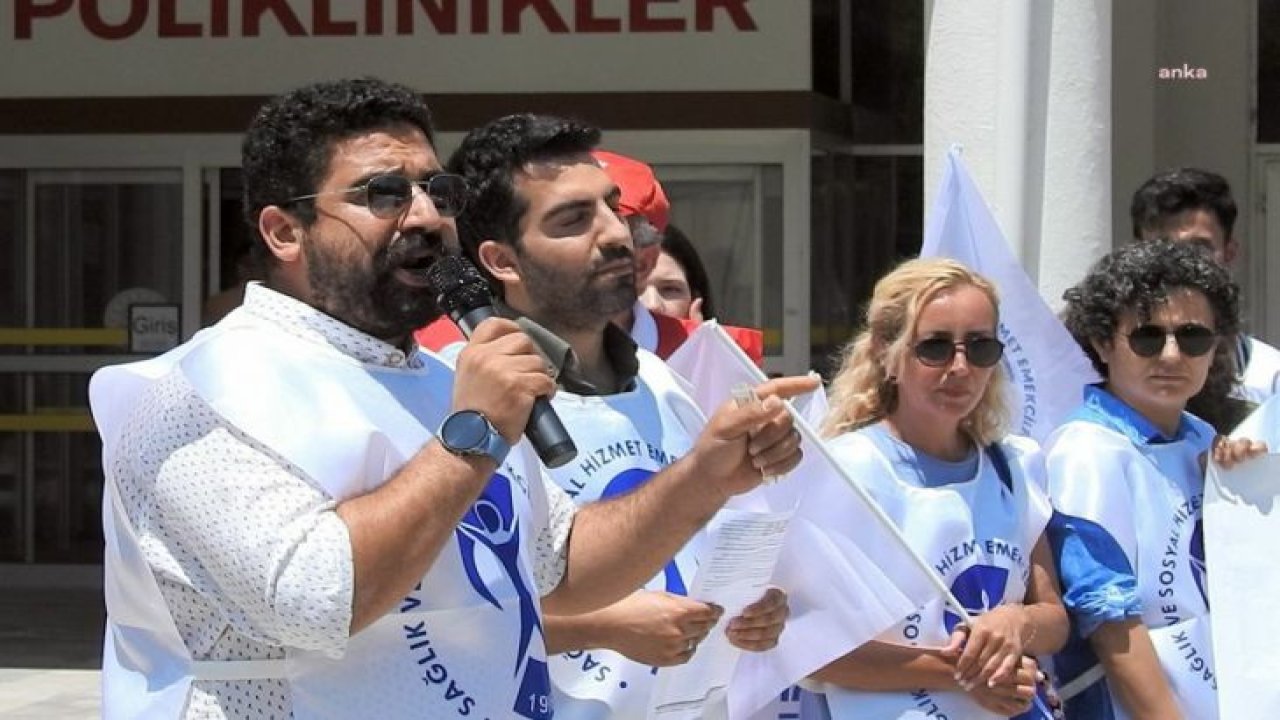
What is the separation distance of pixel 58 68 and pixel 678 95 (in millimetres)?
3362

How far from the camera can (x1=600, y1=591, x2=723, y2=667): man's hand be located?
3359 millimetres

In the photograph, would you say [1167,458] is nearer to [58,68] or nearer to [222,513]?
[222,513]

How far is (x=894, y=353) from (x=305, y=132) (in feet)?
4.98

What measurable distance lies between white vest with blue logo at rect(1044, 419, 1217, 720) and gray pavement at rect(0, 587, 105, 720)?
5.43m

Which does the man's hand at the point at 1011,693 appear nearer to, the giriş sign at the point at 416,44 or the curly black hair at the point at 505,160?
the curly black hair at the point at 505,160

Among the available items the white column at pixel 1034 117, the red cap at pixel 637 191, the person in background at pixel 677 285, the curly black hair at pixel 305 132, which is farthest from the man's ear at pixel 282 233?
Answer: the white column at pixel 1034 117

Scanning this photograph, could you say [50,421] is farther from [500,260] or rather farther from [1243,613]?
[1243,613]

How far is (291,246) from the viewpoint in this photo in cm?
280

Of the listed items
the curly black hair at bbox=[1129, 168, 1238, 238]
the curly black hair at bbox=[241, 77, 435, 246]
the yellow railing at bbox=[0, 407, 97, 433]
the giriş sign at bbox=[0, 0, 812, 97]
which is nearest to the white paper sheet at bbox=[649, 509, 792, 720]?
the curly black hair at bbox=[241, 77, 435, 246]

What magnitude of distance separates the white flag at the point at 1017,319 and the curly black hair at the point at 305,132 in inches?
78.9

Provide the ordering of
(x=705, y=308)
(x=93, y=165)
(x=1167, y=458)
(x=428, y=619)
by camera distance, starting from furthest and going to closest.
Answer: (x=93, y=165), (x=705, y=308), (x=1167, y=458), (x=428, y=619)

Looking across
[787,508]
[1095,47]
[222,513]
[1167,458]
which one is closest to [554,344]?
[222,513]

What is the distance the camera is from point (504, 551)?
2.79 meters

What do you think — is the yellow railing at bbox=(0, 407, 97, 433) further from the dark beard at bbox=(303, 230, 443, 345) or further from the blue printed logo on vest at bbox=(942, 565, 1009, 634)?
the dark beard at bbox=(303, 230, 443, 345)
